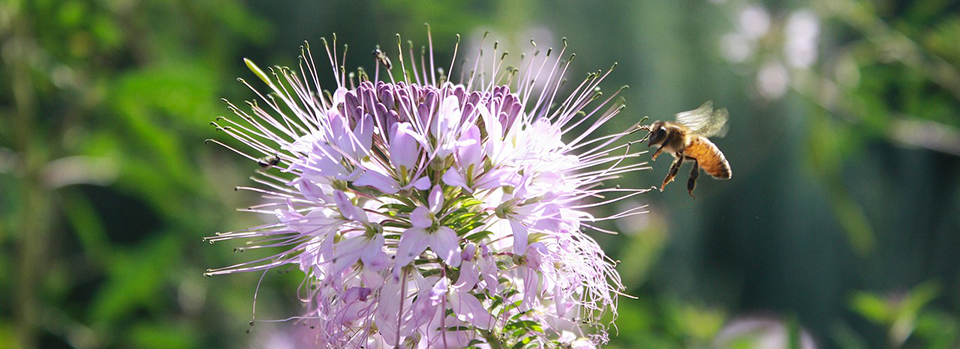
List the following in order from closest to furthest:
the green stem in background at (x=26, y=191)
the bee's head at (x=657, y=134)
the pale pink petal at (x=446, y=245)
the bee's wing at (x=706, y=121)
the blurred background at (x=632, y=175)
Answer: the pale pink petal at (x=446, y=245) < the bee's head at (x=657, y=134) < the bee's wing at (x=706, y=121) < the green stem in background at (x=26, y=191) < the blurred background at (x=632, y=175)

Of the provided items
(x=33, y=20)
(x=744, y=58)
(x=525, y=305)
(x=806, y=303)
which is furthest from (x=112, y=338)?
(x=806, y=303)

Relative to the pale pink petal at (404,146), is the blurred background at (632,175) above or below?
below

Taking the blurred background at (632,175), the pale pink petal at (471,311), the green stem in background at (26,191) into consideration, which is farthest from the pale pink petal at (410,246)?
the green stem in background at (26,191)

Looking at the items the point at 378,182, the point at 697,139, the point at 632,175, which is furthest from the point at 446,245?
the point at 632,175

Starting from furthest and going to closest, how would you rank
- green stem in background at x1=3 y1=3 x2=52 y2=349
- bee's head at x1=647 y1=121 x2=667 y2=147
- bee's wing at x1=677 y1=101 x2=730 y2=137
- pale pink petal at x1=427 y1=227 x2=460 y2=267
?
green stem in background at x1=3 y1=3 x2=52 y2=349, bee's wing at x1=677 y1=101 x2=730 y2=137, bee's head at x1=647 y1=121 x2=667 y2=147, pale pink petal at x1=427 y1=227 x2=460 y2=267

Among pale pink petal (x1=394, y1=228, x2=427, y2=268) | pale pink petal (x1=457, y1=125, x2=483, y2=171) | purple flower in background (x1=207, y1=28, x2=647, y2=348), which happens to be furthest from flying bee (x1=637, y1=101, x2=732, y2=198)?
pale pink petal (x1=394, y1=228, x2=427, y2=268)

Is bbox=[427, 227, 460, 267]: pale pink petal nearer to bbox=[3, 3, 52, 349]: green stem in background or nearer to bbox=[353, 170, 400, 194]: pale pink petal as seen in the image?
bbox=[353, 170, 400, 194]: pale pink petal

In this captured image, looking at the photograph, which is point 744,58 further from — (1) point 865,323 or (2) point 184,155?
(2) point 184,155

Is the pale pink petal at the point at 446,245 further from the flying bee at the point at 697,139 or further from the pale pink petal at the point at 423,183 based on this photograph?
the flying bee at the point at 697,139

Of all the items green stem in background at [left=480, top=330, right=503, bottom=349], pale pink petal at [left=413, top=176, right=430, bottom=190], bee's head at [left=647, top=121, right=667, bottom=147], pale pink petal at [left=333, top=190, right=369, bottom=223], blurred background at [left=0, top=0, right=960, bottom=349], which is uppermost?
pale pink petal at [left=413, top=176, right=430, bottom=190]
